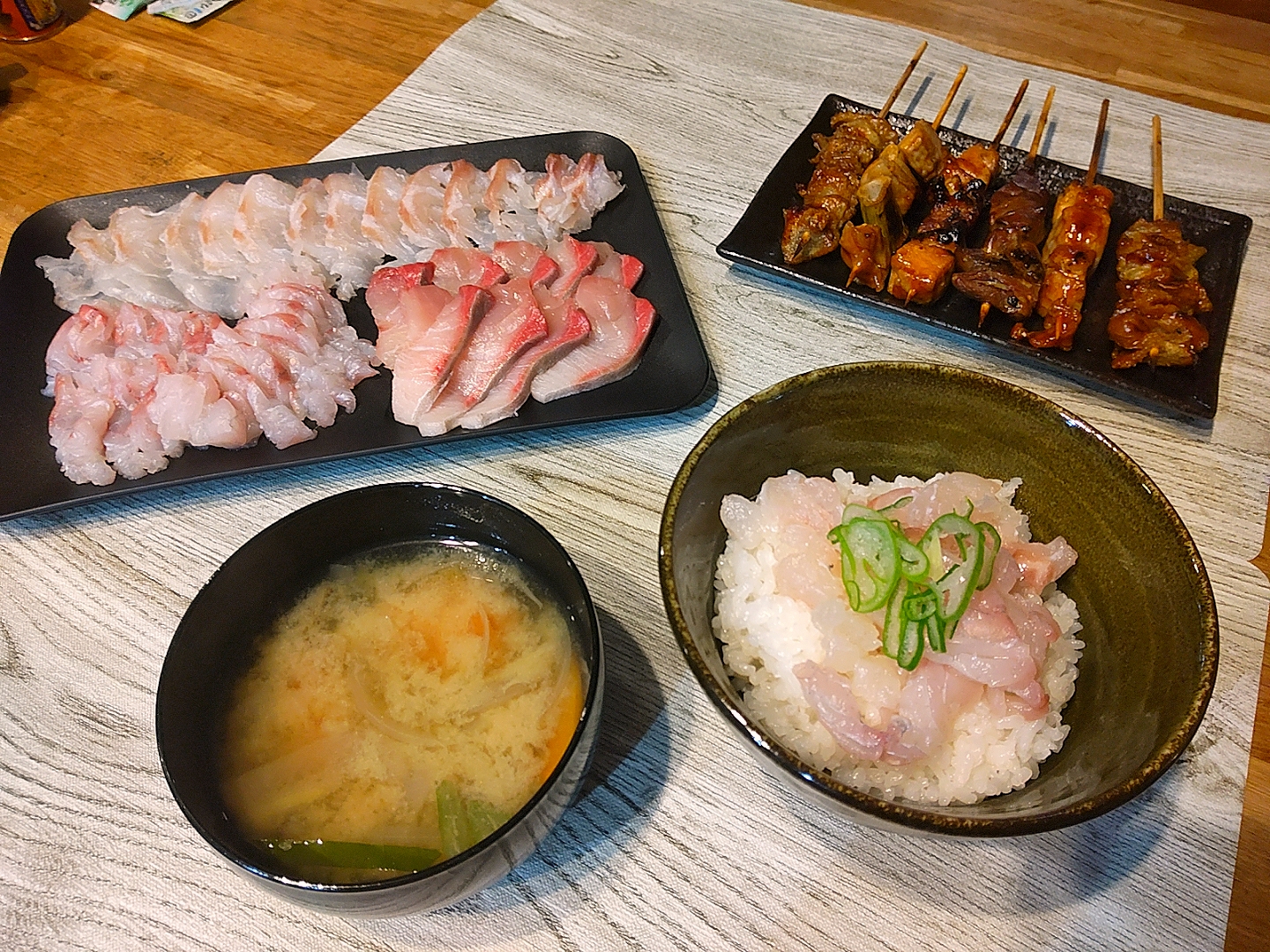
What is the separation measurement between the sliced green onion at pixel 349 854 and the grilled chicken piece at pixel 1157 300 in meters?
1.83

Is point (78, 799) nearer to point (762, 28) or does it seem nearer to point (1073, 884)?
point (1073, 884)

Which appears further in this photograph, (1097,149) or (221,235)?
(1097,149)

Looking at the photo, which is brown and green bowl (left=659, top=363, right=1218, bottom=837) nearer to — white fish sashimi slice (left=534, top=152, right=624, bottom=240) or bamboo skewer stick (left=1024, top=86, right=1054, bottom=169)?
white fish sashimi slice (left=534, top=152, right=624, bottom=240)

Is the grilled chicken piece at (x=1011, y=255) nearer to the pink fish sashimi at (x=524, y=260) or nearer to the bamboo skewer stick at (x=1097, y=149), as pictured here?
the bamboo skewer stick at (x=1097, y=149)

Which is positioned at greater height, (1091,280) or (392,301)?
(1091,280)

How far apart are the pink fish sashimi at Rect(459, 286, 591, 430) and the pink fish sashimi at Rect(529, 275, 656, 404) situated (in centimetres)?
3

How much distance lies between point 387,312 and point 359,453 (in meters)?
0.43

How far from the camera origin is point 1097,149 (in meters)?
2.52

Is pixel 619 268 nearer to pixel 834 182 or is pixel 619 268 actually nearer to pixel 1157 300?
pixel 834 182

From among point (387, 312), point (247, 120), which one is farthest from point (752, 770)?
point (247, 120)

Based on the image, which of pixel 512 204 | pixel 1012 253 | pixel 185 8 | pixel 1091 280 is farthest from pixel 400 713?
pixel 185 8

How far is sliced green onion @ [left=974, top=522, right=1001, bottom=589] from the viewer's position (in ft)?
4.40

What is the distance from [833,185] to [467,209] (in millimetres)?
1009

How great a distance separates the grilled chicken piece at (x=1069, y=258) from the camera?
2.10m
